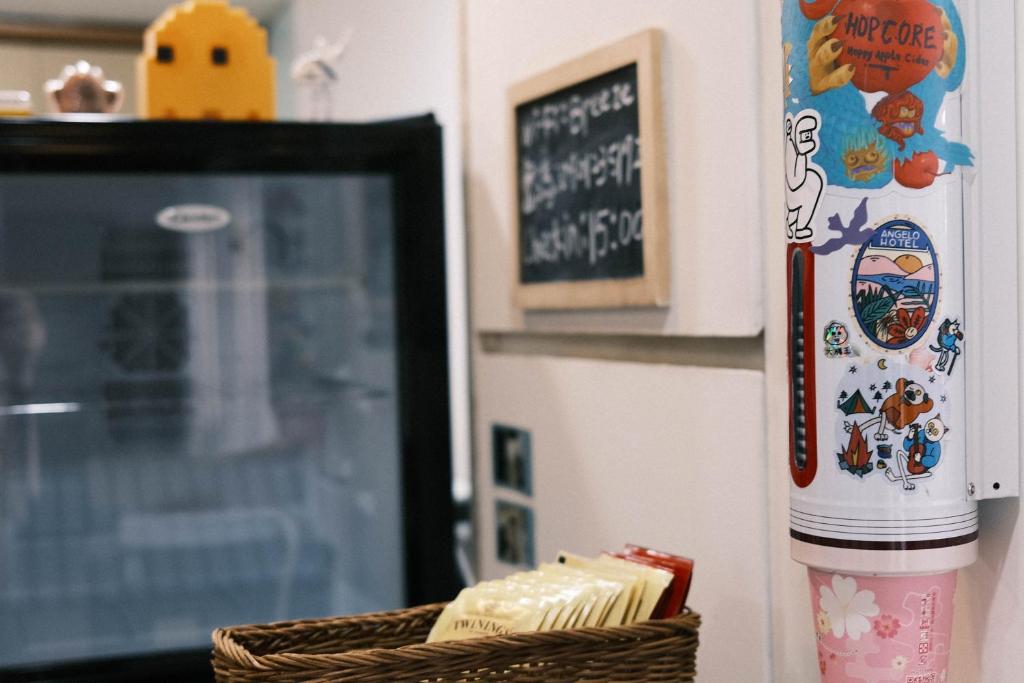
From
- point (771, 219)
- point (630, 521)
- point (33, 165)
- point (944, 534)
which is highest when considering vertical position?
point (33, 165)

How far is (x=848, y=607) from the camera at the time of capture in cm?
83

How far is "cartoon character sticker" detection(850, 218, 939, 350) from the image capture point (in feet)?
2.66

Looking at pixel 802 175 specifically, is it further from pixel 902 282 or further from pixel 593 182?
pixel 593 182

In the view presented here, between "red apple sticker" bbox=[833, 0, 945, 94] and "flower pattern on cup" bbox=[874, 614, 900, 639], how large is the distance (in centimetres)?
39

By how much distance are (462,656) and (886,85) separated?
57 centimetres

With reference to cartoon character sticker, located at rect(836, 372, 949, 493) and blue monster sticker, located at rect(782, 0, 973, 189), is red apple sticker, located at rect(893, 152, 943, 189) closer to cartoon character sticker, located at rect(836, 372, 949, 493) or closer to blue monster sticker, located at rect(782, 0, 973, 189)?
blue monster sticker, located at rect(782, 0, 973, 189)

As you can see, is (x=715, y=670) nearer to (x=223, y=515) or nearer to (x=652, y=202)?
(x=652, y=202)

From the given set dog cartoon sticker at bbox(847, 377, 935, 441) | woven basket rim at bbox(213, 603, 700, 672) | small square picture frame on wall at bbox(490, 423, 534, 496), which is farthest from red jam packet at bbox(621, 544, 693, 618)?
small square picture frame on wall at bbox(490, 423, 534, 496)

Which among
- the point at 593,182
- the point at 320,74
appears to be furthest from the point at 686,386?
the point at 320,74

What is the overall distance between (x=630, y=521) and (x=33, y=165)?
1088mm

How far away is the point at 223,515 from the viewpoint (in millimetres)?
2018

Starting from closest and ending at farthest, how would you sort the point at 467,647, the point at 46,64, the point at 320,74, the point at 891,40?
the point at 891,40
the point at 467,647
the point at 320,74
the point at 46,64

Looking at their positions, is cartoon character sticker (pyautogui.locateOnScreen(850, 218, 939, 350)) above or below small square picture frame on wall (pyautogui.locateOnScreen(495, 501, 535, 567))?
above

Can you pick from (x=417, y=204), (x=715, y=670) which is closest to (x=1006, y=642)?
(x=715, y=670)
